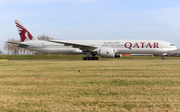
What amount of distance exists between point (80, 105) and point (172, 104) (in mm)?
2379

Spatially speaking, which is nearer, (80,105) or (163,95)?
(80,105)

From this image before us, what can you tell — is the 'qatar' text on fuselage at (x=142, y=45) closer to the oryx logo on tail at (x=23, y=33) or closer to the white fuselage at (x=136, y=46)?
the white fuselage at (x=136, y=46)

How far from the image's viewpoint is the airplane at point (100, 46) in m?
29.6

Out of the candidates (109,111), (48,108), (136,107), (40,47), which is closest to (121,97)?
(136,107)

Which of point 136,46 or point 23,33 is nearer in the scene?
point 136,46


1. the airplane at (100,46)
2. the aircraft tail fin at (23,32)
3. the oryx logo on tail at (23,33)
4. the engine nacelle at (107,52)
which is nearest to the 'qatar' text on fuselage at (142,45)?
the airplane at (100,46)

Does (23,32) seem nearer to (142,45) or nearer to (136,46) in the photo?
(136,46)

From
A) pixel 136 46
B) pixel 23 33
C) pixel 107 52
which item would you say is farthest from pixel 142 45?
pixel 23 33

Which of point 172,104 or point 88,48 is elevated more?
point 88,48

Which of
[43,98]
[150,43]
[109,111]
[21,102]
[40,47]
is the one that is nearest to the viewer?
[109,111]

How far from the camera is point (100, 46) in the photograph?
31.4 metres

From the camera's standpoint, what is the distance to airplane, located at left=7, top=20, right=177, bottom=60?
29.6m

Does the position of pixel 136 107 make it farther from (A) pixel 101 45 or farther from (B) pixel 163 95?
(A) pixel 101 45

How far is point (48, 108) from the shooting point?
14.4 feet
